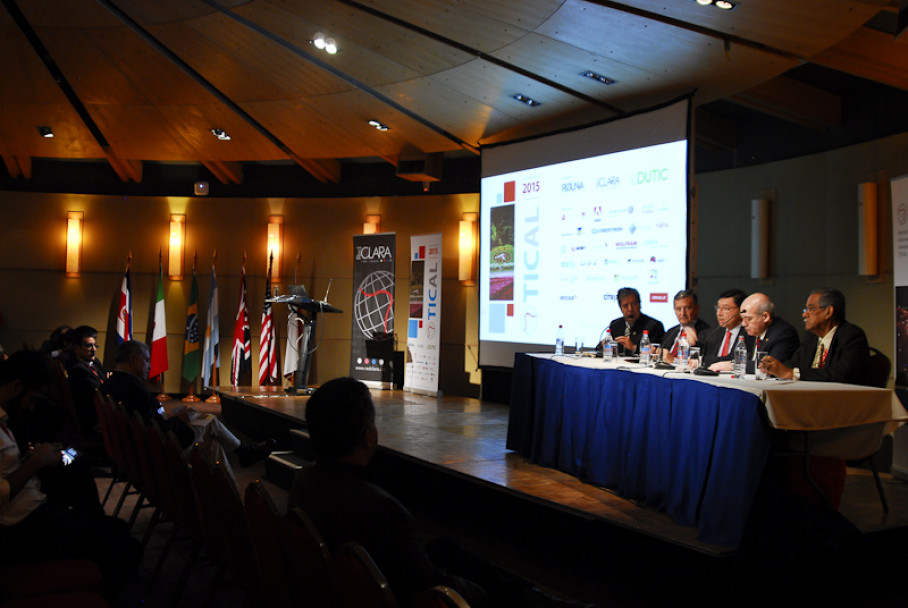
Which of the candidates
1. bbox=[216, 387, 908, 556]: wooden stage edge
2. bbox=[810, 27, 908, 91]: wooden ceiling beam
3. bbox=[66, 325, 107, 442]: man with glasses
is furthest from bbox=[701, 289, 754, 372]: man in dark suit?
bbox=[66, 325, 107, 442]: man with glasses

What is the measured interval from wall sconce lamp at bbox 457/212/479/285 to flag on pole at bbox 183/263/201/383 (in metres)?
3.81

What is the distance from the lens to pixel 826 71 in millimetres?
5707

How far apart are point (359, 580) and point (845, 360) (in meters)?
3.16

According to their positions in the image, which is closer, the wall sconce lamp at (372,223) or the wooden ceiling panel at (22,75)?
the wooden ceiling panel at (22,75)

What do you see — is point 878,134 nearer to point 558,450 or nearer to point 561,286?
point 561,286

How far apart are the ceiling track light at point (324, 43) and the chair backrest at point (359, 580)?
17.3 feet

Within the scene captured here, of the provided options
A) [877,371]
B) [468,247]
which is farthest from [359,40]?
[877,371]

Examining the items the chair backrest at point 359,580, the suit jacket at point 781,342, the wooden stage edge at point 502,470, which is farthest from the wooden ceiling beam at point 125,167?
the chair backrest at point 359,580

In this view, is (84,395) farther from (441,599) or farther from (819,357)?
(819,357)

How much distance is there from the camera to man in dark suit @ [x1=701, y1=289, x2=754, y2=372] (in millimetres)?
4141

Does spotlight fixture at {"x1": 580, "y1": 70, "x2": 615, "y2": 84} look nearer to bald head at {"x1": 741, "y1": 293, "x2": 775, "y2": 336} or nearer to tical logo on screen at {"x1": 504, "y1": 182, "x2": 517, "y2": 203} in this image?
tical logo on screen at {"x1": 504, "y1": 182, "x2": 517, "y2": 203}

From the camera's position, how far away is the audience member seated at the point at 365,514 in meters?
1.80

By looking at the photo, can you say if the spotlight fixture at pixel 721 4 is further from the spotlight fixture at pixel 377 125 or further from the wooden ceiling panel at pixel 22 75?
the wooden ceiling panel at pixel 22 75

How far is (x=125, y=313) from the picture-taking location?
31.4 ft
